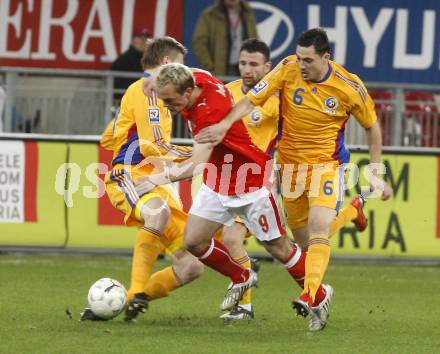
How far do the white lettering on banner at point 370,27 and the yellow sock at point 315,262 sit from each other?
358 inches

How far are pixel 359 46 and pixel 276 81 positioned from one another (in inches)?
334

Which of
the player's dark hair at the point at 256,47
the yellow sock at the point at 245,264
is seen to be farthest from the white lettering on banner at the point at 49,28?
the yellow sock at the point at 245,264

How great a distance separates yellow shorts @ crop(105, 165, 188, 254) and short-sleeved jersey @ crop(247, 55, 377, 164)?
0.97 metres

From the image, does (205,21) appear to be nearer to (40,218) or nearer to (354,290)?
(40,218)

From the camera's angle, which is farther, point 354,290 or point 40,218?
point 40,218

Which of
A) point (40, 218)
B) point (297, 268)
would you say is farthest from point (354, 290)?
point (40, 218)

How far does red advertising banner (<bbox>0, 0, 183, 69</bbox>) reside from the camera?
708 inches

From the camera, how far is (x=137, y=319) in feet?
33.0

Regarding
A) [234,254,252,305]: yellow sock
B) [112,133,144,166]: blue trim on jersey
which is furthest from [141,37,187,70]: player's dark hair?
[234,254,252,305]: yellow sock

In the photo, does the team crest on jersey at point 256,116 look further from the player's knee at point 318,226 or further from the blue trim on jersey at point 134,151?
the player's knee at point 318,226

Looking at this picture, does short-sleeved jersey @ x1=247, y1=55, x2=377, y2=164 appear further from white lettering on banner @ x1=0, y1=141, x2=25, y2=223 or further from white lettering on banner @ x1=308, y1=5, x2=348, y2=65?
white lettering on banner @ x1=308, y1=5, x2=348, y2=65

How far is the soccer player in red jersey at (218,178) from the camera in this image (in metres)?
9.04

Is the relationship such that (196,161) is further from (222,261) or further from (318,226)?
(318,226)

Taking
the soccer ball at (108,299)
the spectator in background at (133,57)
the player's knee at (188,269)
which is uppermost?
the spectator in background at (133,57)
